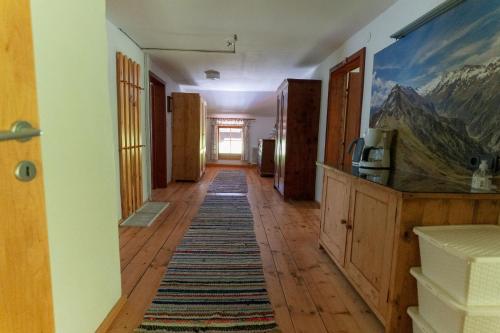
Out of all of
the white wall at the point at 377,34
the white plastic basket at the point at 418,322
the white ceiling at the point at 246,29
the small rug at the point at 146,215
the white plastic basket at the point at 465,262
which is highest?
the white ceiling at the point at 246,29

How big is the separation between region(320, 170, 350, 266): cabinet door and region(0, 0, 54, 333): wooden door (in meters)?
1.78

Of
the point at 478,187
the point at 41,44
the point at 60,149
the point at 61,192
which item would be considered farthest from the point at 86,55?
the point at 478,187

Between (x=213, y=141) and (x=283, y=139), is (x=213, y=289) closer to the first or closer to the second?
(x=283, y=139)

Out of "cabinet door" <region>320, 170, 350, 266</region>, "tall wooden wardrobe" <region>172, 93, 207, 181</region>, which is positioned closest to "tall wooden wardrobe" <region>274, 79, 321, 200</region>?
"cabinet door" <region>320, 170, 350, 266</region>

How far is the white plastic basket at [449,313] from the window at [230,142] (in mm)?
8164

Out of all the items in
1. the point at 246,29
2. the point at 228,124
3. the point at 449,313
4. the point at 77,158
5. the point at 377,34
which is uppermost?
the point at 246,29

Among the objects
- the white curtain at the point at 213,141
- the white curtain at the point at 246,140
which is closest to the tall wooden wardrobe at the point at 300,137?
the white curtain at the point at 246,140

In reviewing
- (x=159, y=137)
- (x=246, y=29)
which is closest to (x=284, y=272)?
(x=246, y=29)

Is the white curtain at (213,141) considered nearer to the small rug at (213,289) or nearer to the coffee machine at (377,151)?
the small rug at (213,289)

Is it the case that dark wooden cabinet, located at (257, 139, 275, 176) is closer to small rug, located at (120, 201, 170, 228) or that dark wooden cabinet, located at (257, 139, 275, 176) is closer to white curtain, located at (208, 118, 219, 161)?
white curtain, located at (208, 118, 219, 161)

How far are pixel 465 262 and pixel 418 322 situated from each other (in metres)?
0.44

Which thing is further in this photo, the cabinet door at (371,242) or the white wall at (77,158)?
the cabinet door at (371,242)

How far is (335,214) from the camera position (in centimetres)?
220

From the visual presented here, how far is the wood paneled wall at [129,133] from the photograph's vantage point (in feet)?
10.0
